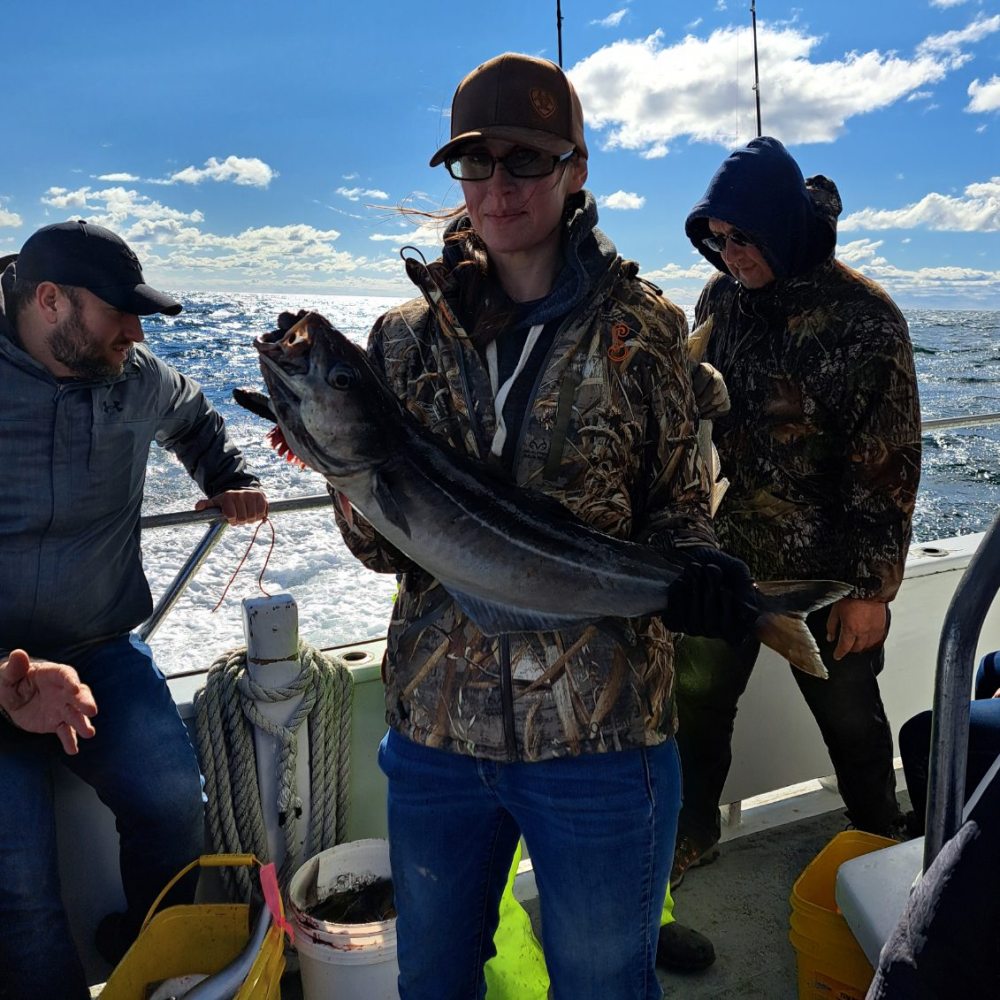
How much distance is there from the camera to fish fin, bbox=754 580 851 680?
5.70ft

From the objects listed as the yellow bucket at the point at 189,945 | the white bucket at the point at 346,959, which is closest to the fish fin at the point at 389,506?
the yellow bucket at the point at 189,945

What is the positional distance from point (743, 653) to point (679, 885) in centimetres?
99

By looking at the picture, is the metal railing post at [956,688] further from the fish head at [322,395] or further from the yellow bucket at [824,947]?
the fish head at [322,395]

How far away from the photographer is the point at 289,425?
1615 millimetres

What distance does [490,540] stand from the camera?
1702 mm

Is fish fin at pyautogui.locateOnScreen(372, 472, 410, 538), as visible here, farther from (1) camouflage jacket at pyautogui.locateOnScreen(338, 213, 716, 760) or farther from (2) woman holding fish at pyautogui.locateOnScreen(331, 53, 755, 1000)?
(1) camouflage jacket at pyautogui.locateOnScreen(338, 213, 716, 760)

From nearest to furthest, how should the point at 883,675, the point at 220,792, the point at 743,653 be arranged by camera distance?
the point at 220,792 → the point at 743,653 → the point at 883,675

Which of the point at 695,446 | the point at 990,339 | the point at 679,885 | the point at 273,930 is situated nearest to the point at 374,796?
the point at 273,930

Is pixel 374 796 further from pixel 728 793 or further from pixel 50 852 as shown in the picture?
pixel 728 793

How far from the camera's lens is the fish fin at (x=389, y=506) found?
1.67 meters

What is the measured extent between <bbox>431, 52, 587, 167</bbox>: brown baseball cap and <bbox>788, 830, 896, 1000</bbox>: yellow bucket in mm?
1986

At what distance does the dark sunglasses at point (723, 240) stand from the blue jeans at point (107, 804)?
234 cm

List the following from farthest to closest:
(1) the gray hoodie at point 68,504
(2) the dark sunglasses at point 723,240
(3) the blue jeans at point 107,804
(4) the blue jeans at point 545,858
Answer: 1. (2) the dark sunglasses at point 723,240
2. (1) the gray hoodie at point 68,504
3. (3) the blue jeans at point 107,804
4. (4) the blue jeans at point 545,858

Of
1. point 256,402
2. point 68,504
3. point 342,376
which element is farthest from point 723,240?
point 68,504
